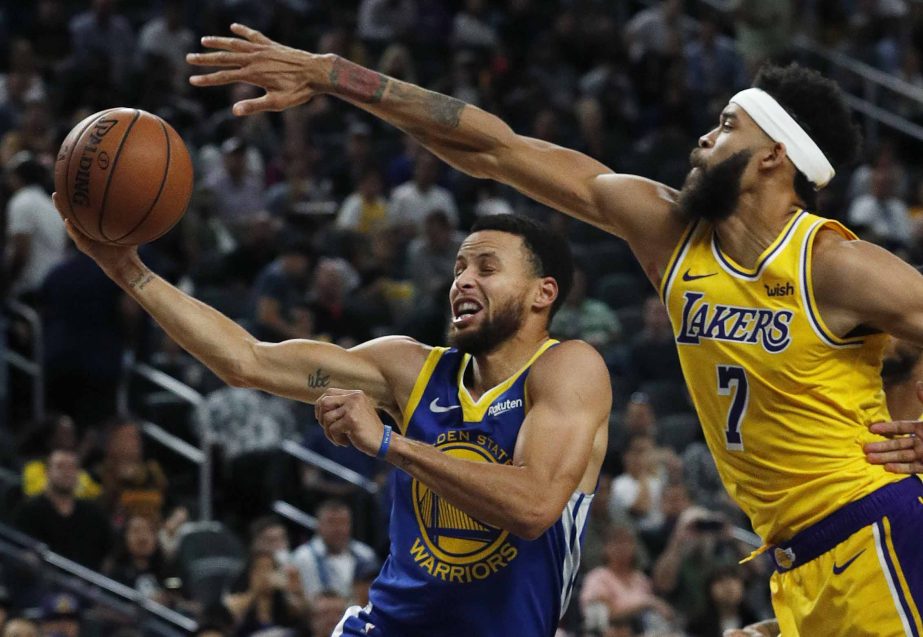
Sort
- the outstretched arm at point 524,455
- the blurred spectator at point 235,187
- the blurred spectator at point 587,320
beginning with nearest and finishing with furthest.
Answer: the outstretched arm at point 524,455 → the blurred spectator at point 587,320 → the blurred spectator at point 235,187

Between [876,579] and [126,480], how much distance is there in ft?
19.3

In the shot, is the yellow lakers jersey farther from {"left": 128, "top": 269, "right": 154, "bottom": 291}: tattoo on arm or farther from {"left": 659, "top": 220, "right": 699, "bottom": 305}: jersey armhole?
{"left": 128, "top": 269, "right": 154, "bottom": 291}: tattoo on arm

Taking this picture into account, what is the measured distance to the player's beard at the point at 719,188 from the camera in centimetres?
431

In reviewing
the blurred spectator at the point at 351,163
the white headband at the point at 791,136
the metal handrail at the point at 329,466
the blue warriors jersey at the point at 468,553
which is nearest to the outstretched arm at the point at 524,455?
the blue warriors jersey at the point at 468,553

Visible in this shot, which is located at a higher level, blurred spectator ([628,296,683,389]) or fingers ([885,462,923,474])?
blurred spectator ([628,296,683,389])

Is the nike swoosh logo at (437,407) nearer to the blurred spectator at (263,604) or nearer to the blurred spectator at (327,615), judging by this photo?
the blurred spectator at (327,615)

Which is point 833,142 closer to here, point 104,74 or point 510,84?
point 104,74

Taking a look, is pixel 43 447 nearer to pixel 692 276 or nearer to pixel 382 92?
pixel 382 92

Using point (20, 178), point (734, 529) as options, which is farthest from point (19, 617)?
point (734, 529)

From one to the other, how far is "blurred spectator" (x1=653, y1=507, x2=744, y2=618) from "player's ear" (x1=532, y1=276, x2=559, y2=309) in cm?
499

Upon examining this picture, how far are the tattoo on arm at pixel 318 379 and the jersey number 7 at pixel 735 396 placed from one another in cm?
115

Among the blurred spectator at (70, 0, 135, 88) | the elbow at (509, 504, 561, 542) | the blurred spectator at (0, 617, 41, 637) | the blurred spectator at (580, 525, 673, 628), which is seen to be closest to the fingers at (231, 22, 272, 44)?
the elbow at (509, 504, 561, 542)

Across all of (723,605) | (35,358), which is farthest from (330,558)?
(35,358)

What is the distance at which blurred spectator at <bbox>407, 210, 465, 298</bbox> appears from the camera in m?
11.1
